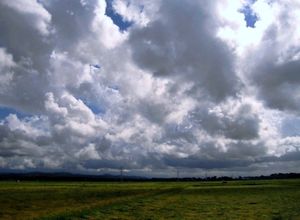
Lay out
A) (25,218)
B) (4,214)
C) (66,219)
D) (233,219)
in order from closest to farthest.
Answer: (66,219) < (233,219) < (25,218) < (4,214)

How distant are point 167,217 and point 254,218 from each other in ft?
25.5

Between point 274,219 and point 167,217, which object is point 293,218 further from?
point 167,217

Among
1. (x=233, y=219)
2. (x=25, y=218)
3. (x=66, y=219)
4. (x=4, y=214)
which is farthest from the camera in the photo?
(x=4, y=214)

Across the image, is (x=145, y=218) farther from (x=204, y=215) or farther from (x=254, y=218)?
(x=254, y=218)

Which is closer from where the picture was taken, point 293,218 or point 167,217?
point 293,218

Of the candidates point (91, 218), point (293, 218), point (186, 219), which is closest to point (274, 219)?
point (293, 218)

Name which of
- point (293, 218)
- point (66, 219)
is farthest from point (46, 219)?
point (293, 218)

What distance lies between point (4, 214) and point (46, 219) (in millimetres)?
10553

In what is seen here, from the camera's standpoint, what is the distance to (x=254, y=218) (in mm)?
36688

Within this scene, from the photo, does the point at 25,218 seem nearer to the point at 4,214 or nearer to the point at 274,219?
the point at 4,214

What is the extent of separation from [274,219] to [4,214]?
27.1 metres

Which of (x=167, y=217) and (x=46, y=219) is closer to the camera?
(x=46, y=219)

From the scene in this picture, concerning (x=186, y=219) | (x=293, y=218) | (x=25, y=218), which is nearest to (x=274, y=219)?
(x=293, y=218)

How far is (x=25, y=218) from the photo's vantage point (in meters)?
39.1
